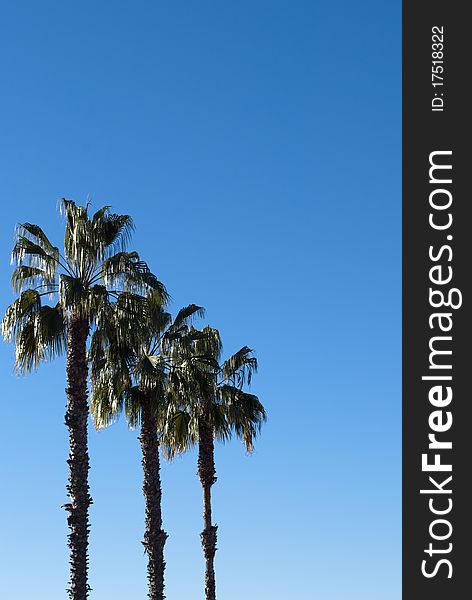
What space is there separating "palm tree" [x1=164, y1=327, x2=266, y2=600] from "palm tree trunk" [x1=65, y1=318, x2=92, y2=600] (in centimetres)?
826

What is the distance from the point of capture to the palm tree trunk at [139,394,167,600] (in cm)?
3747

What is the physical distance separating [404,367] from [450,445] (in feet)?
4.46

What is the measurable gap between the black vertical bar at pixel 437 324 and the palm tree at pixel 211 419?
22.7m

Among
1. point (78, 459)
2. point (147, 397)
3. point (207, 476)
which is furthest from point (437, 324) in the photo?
point (207, 476)

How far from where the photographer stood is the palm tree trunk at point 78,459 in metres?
32.3

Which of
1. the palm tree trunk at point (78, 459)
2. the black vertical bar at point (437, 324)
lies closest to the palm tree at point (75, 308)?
the palm tree trunk at point (78, 459)

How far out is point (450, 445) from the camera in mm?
18672

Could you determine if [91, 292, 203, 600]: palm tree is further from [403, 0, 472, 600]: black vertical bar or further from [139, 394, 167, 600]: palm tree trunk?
[403, 0, 472, 600]: black vertical bar

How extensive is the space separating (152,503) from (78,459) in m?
5.71

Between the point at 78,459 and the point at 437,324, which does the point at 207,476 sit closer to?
the point at 78,459

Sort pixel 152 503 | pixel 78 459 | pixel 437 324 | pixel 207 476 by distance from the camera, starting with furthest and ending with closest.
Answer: pixel 207 476 < pixel 152 503 < pixel 78 459 < pixel 437 324

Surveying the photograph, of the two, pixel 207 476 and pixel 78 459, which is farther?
pixel 207 476

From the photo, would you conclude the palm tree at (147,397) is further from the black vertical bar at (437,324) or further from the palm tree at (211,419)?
the black vertical bar at (437,324)

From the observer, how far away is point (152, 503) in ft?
124
